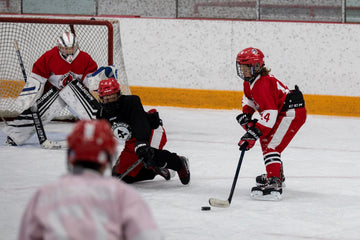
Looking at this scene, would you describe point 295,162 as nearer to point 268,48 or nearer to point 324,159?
point 324,159

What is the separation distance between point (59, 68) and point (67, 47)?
18 centimetres

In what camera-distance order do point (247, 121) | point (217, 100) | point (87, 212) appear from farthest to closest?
point (217, 100)
point (247, 121)
point (87, 212)

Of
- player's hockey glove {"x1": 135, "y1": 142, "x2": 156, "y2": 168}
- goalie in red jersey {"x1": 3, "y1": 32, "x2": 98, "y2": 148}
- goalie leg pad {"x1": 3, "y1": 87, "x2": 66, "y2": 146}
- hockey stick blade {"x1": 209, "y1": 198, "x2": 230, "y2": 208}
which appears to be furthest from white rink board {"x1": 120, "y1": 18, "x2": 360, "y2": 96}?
hockey stick blade {"x1": 209, "y1": 198, "x2": 230, "y2": 208}

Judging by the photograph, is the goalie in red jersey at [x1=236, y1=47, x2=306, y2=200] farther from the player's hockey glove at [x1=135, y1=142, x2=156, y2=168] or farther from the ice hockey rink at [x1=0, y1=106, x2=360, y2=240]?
the player's hockey glove at [x1=135, y1=142, x2=156, y2=168]

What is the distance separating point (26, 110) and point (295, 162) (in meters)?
2.06

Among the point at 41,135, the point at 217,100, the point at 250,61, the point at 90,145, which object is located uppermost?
the point at 90,145

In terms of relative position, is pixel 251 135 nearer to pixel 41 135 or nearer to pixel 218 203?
pixel 218 203

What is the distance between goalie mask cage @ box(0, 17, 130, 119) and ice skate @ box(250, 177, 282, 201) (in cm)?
255

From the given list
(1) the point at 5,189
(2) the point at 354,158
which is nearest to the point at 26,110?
(1) the point at 5,189

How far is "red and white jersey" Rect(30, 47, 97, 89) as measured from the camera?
5.95 meters

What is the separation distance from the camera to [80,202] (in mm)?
1615

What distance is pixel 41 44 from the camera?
316 inches

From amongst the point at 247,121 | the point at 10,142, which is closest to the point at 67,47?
the point at 10,142

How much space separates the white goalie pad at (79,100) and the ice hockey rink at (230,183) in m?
0.40
